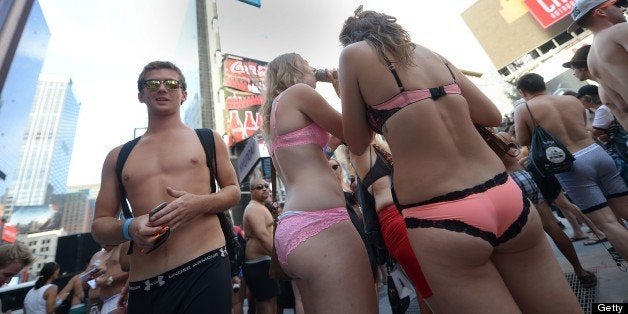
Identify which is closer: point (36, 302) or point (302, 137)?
point (302, 137)

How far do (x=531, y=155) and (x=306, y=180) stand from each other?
10.5 feet

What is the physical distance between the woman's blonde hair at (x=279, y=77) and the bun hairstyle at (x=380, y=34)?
0.55m

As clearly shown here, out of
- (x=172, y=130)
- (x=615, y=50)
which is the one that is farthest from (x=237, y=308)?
(x=615, y=50)

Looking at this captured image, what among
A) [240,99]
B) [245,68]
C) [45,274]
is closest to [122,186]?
[45,274]

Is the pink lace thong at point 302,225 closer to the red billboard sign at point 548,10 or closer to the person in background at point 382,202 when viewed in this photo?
the person in background at point 382,202

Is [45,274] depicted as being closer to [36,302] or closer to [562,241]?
→ [36,302]

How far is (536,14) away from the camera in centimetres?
2708

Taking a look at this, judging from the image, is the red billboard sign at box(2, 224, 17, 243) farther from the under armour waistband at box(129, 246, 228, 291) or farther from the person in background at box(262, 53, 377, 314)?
the person in background at box(262, 53, 377, 314)

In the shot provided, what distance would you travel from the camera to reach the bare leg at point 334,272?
1413 mm

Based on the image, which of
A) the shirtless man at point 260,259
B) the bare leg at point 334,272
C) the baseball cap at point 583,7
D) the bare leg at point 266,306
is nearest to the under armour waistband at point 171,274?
the bare leg at point 334,272

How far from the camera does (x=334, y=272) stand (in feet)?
4.71

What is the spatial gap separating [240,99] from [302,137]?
20.6m

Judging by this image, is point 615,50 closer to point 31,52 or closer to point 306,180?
point 306,180

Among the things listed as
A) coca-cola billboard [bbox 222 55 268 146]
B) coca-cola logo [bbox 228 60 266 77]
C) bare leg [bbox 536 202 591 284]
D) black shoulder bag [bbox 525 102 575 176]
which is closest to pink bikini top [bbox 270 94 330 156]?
black shoulder bag [bbox 525 102 575 176]
